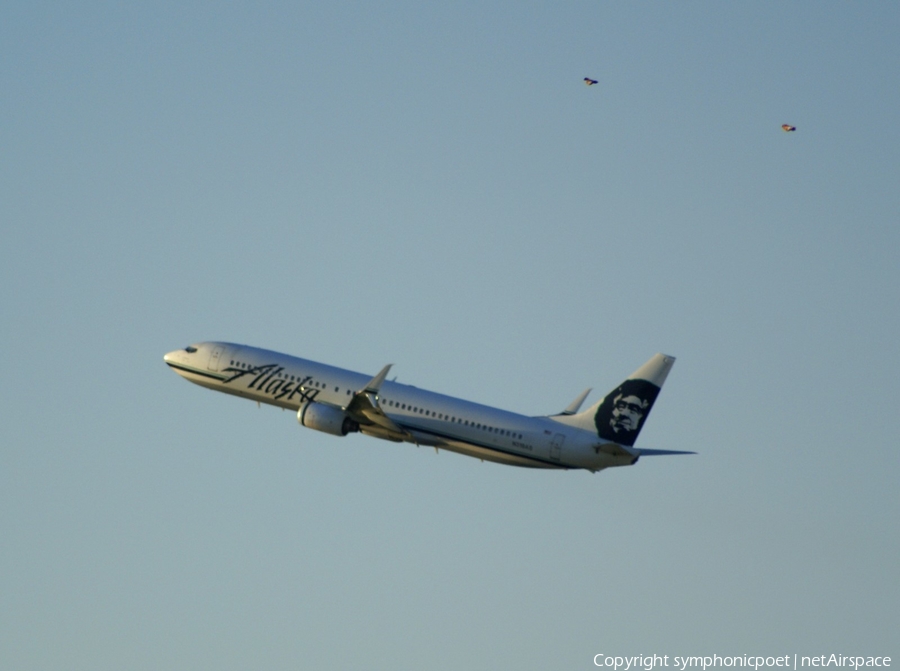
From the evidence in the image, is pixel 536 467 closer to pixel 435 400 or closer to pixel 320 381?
pixel 435 400

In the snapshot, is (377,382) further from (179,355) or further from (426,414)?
(179,355)

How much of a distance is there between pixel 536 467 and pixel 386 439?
9877mm

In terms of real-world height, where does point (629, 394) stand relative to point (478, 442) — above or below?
above

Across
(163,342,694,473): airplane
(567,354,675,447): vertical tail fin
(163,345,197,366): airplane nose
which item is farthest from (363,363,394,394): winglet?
(163,345,197,366): airplane nose

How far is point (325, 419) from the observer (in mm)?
81250

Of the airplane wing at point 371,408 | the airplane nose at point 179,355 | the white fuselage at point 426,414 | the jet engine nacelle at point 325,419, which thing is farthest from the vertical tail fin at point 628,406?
the airplane nose at point 179,355

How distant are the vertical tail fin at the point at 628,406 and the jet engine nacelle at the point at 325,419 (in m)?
14.1

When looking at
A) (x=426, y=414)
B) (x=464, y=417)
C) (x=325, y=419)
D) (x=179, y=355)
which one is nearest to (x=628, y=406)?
(x=464, y=417)

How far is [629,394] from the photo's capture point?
78875 mm

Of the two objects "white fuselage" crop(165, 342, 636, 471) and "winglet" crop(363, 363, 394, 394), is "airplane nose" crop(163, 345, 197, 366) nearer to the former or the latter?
"white fuselage" crop(165, 342, 636, 471)

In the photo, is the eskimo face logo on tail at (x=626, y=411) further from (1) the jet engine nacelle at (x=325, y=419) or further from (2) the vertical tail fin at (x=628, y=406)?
(1) the jet engine nacelle at (x=325, y=419)

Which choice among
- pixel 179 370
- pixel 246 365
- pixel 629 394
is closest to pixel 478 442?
pixel 629 394

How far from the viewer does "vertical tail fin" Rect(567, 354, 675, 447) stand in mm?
78312

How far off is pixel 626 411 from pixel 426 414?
1210cm
